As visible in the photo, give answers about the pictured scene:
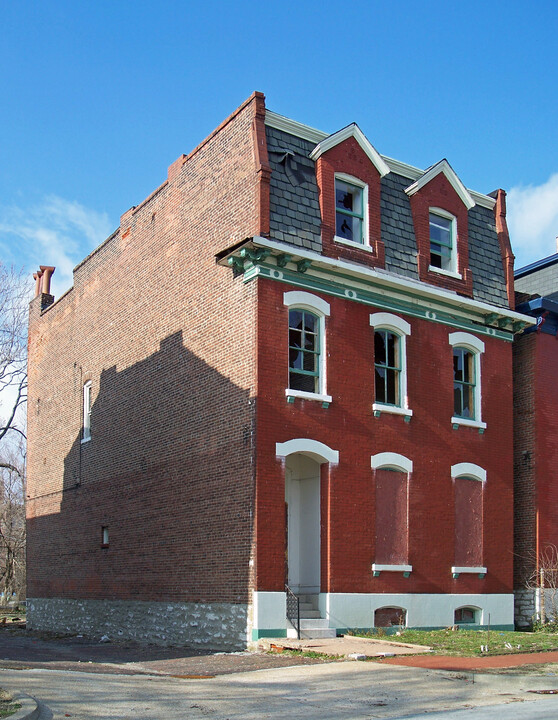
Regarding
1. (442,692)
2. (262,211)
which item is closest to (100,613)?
(262,211)

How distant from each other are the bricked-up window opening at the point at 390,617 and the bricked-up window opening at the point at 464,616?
6.44 feet

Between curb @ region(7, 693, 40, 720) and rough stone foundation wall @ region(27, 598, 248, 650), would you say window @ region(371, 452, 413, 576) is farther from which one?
curb @ region(7, 693, 40, 720)

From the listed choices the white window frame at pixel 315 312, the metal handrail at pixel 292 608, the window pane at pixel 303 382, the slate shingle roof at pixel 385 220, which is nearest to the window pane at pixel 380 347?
the slate shingle roof at pixel 385 220

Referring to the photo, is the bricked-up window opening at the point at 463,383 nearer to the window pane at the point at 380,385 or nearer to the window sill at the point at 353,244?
the window pane at the point at 380,385

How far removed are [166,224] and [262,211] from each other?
5283mm

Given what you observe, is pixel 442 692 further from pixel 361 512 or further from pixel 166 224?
pixel 166 224

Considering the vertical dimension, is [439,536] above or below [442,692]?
above

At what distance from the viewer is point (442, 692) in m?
12.0

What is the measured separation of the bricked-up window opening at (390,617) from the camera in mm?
19453

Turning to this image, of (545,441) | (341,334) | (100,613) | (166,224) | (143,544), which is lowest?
(100,613)

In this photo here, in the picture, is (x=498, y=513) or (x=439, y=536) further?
(x=498, y=513)

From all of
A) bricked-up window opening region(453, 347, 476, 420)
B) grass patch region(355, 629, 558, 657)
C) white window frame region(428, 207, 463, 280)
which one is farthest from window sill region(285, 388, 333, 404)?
white window frame region(428, 207, 463, 280)

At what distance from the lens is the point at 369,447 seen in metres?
20.0

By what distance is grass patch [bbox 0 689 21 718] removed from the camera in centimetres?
935
